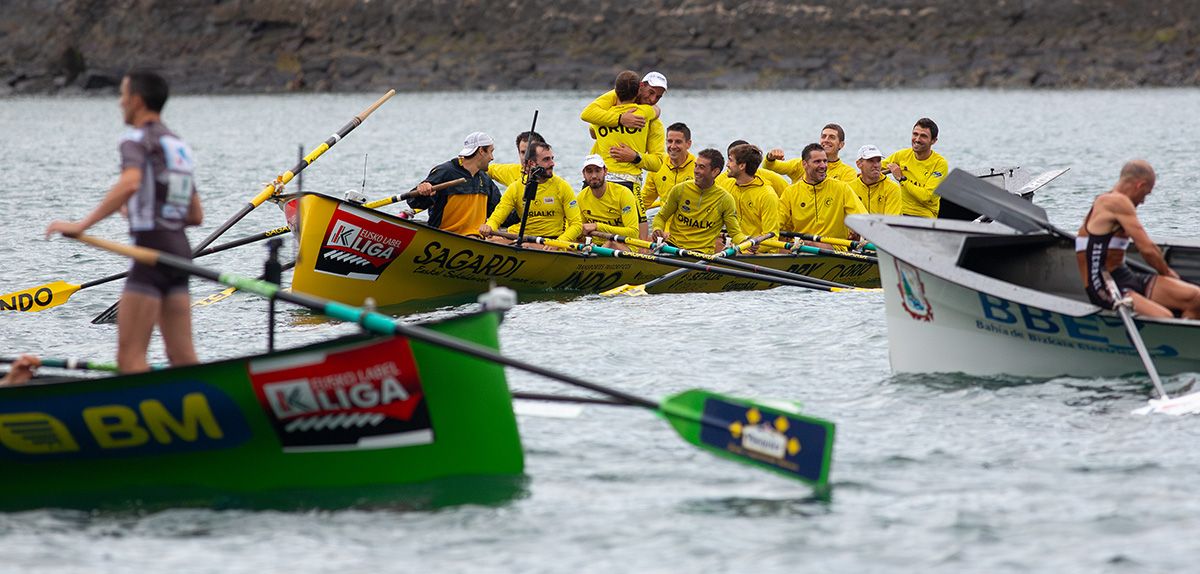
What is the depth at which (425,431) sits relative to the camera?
845 cm

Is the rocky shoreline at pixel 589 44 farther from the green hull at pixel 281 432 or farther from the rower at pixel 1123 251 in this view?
the green hull at pixel 281 432

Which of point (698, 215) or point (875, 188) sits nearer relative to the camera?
point (698, 215)

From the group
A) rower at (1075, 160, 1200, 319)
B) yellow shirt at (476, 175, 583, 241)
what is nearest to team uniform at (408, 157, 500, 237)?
yellow shirt at (476, 175, 583, 241)

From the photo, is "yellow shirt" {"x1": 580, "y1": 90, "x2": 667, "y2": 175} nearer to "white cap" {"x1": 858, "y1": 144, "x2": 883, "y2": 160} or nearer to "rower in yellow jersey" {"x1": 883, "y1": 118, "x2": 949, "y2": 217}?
"white cap" {"x1": 858, "y1": 144, "x2": 883, "y2": 160}

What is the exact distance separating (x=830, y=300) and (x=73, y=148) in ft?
120

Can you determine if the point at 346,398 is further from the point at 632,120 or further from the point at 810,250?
the point at 632,120

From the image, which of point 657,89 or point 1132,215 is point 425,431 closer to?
point 1132,215

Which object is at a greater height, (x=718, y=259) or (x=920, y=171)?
(x=920, y=171)

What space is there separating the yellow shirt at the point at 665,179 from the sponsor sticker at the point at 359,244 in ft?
11.6

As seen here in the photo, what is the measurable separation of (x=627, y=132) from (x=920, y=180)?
12.4 ft

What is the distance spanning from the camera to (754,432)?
8289 millimetres

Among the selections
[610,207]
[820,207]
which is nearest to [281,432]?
[610,207]

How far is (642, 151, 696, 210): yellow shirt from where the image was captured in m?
17.5

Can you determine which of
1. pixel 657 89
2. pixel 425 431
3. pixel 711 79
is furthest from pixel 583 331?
pixel 711 79
